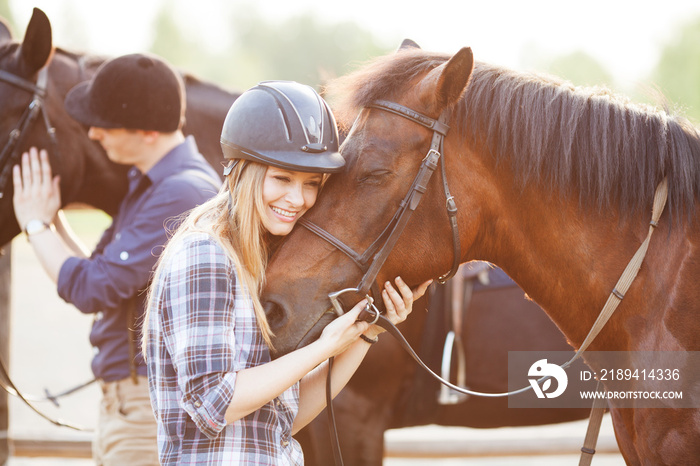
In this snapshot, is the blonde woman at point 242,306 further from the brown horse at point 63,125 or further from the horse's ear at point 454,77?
the brown horse at point 63,125

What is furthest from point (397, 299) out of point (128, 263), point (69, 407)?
point (69, 407)

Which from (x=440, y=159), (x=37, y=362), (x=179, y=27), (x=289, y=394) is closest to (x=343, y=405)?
(x=289, y=394)

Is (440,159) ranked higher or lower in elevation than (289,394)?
higher

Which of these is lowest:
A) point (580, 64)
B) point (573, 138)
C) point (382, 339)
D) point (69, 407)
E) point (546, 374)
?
point (69, 407)

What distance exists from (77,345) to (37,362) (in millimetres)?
1375

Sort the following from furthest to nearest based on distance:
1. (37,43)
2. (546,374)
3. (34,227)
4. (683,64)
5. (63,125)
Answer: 1. (683,64)
2. (63,125)
3. (37,43)
4. (34,227)
5. (546,374)

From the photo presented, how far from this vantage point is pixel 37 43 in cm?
334

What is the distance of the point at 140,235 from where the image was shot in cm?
280

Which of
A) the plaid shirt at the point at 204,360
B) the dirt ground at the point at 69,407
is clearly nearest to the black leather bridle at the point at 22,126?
the plaid shirt at the point at 204,360

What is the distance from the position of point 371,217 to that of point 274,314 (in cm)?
45

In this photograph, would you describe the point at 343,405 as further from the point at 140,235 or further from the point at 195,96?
the point at 195,96

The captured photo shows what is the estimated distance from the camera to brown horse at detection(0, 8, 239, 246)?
3.34 meters

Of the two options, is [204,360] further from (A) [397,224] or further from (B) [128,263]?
(B) [128,263]

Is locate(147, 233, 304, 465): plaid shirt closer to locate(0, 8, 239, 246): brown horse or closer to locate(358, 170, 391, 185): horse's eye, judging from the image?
locate(358, 170, 391, 185): horse's eye
